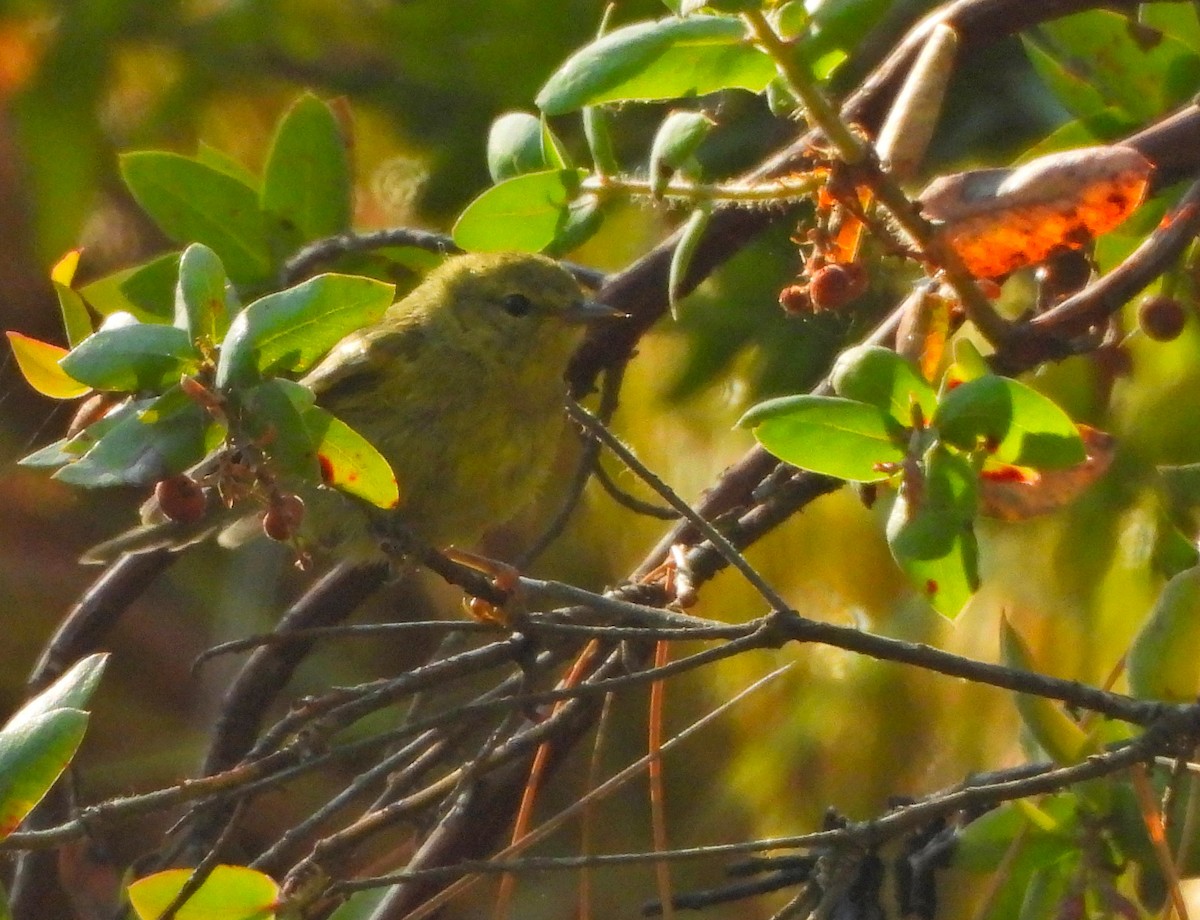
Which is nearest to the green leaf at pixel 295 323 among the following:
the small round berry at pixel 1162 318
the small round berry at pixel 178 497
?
the small round berry at pixel 178 497

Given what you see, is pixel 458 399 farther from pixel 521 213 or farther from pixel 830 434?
pixel 830 434

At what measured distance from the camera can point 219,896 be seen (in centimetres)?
157

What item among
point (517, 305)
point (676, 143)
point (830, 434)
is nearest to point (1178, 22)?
point (676, 143)

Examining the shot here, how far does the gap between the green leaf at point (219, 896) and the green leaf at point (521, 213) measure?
2.35ft

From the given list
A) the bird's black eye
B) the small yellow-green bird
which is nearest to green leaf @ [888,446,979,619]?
the small yellow-green bird

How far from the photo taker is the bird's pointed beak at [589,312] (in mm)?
2445

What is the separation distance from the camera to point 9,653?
14.5 ft

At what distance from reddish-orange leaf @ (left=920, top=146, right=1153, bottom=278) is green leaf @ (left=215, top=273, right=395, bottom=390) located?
52cm

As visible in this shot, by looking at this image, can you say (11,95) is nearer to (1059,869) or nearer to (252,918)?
(252,918)

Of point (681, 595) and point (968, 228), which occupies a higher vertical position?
point (968, 228)

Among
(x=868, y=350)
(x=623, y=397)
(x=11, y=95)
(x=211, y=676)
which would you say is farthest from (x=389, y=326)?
(x=868, y=350)

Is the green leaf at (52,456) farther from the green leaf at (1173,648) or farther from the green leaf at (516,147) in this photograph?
the green leaf at (1173,648)

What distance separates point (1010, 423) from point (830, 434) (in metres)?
0.15

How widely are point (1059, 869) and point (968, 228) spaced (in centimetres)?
66
